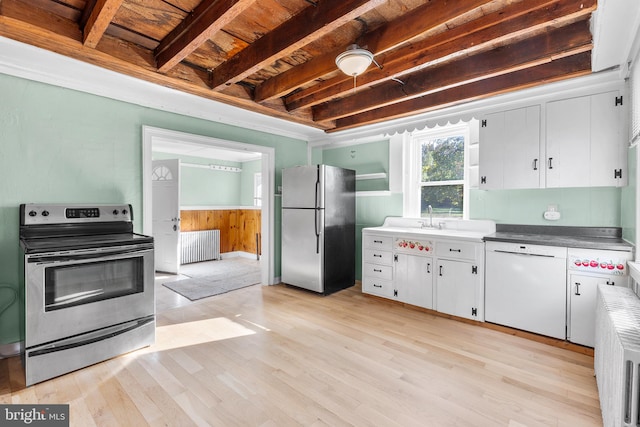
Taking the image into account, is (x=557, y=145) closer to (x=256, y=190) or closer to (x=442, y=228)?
(x=442, y=228)

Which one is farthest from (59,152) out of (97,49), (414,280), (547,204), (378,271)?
(547,204)

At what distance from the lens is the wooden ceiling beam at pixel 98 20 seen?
5.61ft

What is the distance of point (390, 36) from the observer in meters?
2.12

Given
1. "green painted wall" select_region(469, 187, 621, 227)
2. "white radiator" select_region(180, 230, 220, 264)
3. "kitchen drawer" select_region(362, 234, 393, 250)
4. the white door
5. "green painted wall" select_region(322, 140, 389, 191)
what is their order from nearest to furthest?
1. "green painted wall" select_region(469, 187, 621, 227)
2. "kitchen drawer" select_region(362, 234, 393, 250)
3. "green painted wall" select_region(322, 140, 389, 191)
4. the white door
5. "white radiator" select_region(180, 230, 220, 264)

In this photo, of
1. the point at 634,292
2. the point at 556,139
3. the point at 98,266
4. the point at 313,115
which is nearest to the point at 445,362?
the point at 634,292

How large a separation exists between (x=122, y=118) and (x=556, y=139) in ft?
13.7

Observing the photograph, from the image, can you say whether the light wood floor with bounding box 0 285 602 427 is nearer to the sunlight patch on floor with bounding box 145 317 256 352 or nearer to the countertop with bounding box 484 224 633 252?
the sunlight patch on floor with bounding box 145 317 256 352

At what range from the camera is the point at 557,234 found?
303cm

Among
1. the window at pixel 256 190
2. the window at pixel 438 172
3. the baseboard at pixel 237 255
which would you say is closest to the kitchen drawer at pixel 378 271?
the window at pixel 438 172

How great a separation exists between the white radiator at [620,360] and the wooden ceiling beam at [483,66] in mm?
1743

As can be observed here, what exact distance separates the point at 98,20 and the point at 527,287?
3814 millimetres

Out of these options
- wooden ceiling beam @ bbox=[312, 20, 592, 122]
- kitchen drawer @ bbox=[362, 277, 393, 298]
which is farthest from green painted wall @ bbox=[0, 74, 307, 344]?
kitchen drawer @ bbox=[362, 277, 393, 298]

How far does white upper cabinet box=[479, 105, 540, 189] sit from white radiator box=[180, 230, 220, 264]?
5.16 meters

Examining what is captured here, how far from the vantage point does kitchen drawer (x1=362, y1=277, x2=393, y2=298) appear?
376cm
